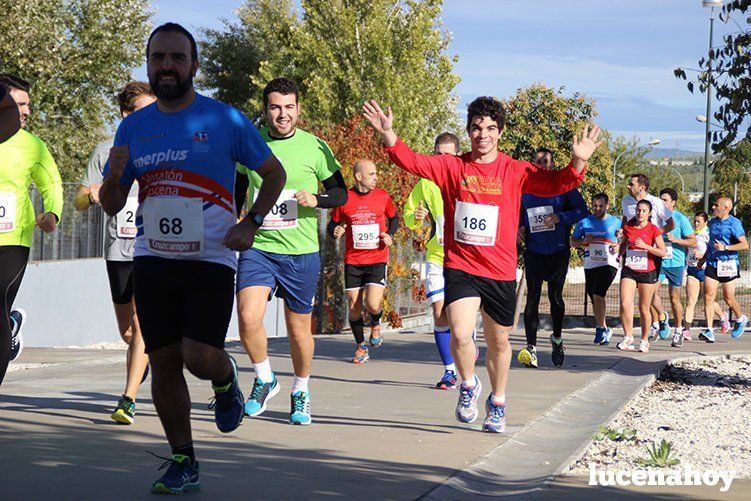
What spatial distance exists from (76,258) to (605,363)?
943 centimetres

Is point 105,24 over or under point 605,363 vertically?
over

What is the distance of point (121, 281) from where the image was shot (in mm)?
8320

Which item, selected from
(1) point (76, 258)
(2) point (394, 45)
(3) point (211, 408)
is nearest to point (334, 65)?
(2) point (394, 45)

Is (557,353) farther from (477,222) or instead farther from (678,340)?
(477,222)

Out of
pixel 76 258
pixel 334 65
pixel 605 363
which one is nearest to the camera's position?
pixel 605 363

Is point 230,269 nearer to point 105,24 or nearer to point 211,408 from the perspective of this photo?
point 211,408

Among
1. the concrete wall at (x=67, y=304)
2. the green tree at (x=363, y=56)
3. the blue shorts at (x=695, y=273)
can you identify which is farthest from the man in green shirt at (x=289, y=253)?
the green tree at (x=363, y=56)

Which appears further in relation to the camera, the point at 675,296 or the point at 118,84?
the point at 118,84

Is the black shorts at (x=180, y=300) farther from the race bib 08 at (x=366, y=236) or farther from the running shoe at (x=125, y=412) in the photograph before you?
the race bib 08 at (x=366, y=236)

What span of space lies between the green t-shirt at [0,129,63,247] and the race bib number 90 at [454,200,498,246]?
2516mm

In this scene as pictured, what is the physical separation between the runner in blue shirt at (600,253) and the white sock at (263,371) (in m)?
8.96

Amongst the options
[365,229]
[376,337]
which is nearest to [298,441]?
[365,229]

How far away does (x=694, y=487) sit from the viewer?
20.5 ft

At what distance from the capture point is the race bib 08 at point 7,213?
7.51 m
